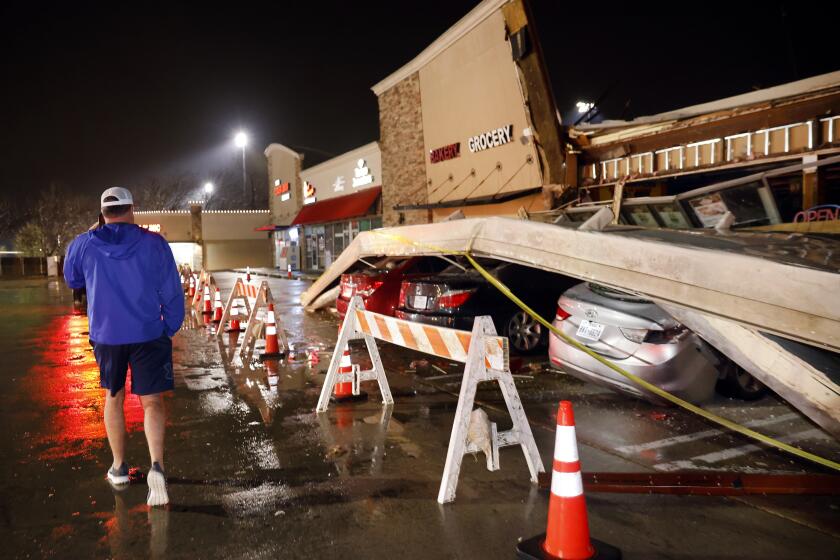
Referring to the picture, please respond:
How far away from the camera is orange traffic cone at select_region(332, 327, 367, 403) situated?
6137 mm

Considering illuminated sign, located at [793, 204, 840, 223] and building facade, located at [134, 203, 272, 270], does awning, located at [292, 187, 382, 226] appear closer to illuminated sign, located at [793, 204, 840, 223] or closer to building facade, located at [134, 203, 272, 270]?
building facade, located at [134, 203, 272, 270]

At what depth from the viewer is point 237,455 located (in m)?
4.75

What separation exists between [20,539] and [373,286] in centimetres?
679

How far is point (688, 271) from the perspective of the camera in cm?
455

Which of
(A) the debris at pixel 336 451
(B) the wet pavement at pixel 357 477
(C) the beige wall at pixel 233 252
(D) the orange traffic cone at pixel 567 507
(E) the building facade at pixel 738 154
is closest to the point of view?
(D) the orange traffic cone at pixel 567 507

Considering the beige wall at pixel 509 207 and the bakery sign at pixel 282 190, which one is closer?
the beige wall at pixel 509 207

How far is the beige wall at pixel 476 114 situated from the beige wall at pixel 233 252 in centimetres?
2724

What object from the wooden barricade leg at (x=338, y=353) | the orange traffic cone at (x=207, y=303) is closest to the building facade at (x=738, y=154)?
the wooden barricade leg at (x=338, y=353)

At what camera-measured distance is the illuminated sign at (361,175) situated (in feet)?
91.0

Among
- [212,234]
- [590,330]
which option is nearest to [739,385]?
[590,330]

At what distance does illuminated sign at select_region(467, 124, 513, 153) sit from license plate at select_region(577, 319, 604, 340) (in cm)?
1341

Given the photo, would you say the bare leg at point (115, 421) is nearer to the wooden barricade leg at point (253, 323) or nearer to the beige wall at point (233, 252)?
the wooden barricade leg at point (253, 323)

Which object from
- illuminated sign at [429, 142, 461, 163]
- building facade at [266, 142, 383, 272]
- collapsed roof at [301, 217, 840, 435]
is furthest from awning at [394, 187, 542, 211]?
collapsed roof at [301, 217, 840, 435]

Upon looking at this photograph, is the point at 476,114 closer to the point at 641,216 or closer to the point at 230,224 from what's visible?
the point at 641,216
